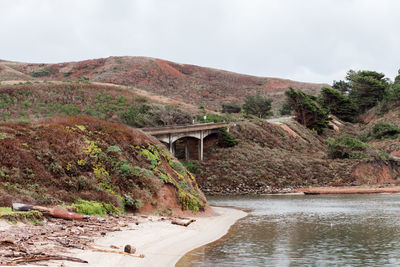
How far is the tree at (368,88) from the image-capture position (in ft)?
365

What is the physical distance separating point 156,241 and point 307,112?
7571cm

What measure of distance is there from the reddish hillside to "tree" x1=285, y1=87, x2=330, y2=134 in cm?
4134

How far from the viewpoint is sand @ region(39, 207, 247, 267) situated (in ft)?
47.3

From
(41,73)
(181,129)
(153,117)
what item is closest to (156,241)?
(181,129)

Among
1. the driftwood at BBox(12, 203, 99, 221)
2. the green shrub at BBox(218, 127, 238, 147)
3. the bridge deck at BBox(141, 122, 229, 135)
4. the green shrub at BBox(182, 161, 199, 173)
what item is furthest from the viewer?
the green shrub at BBox(218, 127, 238, 147)

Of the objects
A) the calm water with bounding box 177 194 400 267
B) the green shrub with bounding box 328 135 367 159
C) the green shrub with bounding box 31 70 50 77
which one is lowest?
the calm water with bounding box 177 194 400 267

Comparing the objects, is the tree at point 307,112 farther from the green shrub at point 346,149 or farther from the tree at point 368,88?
the tree at point 368,88

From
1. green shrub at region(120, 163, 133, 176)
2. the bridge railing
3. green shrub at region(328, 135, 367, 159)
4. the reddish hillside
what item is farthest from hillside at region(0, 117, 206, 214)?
the reddish hillside

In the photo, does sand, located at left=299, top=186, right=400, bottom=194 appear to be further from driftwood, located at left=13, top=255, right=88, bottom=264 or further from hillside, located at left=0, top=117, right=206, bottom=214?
driftwood, located at left=13, top=255, right=88, bottom=264

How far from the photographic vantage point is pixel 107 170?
27766 mm

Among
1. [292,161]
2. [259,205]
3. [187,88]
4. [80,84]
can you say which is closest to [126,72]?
[187,88]

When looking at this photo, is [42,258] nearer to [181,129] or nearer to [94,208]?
[94,208]

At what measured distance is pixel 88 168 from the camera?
26672mm

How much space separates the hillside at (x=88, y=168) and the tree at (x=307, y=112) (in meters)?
59.5
